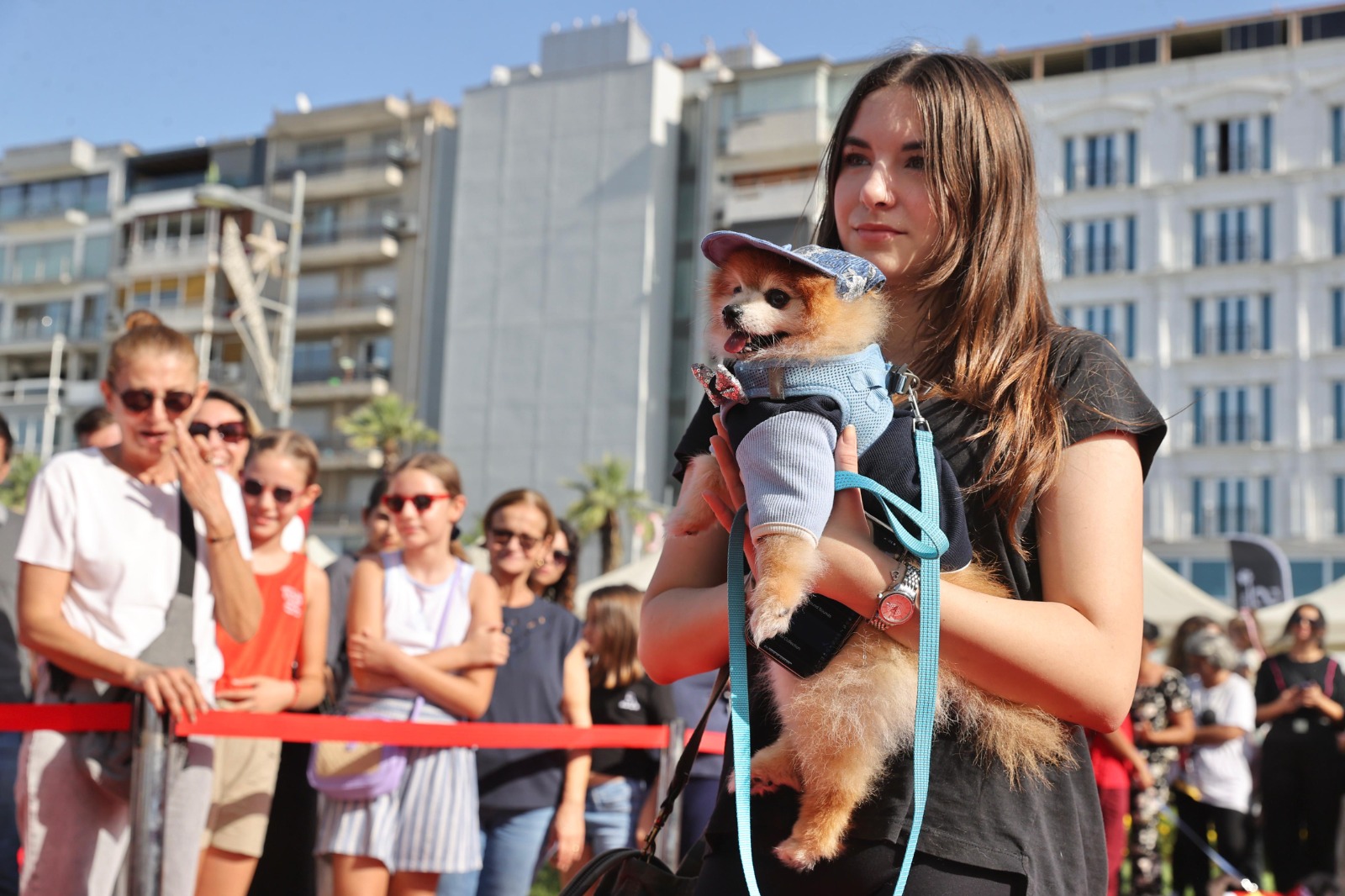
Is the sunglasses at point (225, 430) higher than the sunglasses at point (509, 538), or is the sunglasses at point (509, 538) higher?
the sunglasses at point (225, 430)

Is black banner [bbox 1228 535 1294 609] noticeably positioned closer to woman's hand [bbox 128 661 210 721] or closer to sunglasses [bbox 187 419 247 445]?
sunglasses [bbox 187 419 247 445]

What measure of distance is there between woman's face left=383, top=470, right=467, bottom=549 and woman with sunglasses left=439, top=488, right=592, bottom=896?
2.45ft

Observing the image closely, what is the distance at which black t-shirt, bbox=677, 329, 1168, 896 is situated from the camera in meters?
1.75

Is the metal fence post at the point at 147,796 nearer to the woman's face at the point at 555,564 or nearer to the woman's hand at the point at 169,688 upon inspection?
the woman's hand at the point at 169,688

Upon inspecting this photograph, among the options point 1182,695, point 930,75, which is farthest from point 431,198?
point 930,75

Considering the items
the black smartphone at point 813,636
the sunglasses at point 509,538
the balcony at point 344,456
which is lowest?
the black smartphone at point 813,636

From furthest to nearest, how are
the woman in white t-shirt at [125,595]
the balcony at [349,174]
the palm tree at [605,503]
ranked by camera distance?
the balcony at [349,174], the palm tree at [605,503], the woman in white t-shirt at [125,595]

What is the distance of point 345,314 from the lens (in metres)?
54.9

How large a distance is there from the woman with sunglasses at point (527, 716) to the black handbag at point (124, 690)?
140 centimetres

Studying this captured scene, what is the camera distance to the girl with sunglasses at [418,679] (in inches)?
180

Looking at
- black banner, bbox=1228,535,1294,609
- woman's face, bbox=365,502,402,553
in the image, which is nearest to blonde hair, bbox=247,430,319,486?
woman's face, bbox=365,502,402,553

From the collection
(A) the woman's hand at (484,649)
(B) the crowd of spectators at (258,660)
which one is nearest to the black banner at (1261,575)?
(B) the crowd of spectators at (258,660)

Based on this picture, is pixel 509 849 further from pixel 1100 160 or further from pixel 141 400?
pixel 1100 160

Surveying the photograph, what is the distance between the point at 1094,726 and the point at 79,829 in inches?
130
